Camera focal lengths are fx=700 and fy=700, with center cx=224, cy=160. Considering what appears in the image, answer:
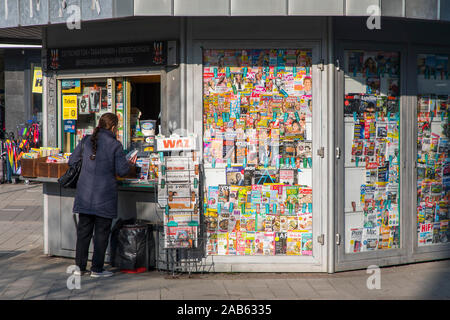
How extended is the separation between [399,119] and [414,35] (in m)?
1.01

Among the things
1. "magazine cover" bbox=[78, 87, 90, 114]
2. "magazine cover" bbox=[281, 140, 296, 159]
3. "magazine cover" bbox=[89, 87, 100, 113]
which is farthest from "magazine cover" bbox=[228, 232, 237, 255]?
"magazine cover" bbox=[78, 87, 90, 114]

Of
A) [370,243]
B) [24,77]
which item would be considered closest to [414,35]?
[370,243]

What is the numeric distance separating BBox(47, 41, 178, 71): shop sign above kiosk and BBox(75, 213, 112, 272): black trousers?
6.03ft

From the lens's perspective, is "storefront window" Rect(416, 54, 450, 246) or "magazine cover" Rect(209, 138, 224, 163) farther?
"storefront window" Rect(416, 54, 450, 246)

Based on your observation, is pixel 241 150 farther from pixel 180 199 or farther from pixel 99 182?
pixel 99 182

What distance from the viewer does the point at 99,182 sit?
7.40 meters

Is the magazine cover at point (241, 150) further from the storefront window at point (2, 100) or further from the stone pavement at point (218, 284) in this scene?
the storefront window at point (2, 100)

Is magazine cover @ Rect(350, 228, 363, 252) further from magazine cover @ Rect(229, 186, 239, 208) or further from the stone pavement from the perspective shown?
magazine cover @ Rect(229, 186, 239, 208)

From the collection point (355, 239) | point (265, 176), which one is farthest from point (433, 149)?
point (265, 176)

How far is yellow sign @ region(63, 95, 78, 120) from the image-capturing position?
28.6ft

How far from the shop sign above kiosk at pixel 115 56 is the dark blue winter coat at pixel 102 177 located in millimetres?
1036

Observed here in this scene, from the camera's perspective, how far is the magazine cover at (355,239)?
798 cm

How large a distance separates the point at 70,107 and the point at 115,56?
1031 millimetres
